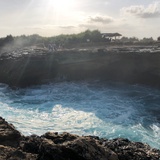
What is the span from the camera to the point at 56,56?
28734 millimetres

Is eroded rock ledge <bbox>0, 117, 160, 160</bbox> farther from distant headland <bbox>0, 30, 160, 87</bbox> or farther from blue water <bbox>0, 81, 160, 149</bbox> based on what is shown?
distant headland <bbox>0, 30, 160, 87</bbox>

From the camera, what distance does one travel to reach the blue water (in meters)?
14.6

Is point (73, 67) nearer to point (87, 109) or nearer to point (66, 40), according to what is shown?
point (87, 109)

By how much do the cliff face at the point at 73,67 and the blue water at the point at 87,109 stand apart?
1355 millimetres

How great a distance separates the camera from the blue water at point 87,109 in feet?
47.9

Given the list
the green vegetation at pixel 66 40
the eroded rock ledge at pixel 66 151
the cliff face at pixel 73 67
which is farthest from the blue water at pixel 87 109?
the green vegetation at pixel 66 40

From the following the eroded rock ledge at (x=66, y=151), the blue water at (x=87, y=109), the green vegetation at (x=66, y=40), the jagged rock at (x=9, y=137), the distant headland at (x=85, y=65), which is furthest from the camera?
the green vegetation at (x=66, y=40)

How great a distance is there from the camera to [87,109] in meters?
18.9

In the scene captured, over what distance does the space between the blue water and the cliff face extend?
135 centimetres

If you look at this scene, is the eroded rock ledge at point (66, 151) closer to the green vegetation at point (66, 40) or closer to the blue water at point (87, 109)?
the blue water at point (87, 109)

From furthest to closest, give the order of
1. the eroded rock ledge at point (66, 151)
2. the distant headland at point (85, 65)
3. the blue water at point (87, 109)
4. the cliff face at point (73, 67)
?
the cliff face at point (73, 67) → the distant headland at point (85, 65) → the blue water at point (87, 109) → the eroded rock ledge at point (66, 151)

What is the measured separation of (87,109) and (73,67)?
382 inches

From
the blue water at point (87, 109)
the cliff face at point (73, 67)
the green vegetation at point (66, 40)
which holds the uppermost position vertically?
the green vegetation at point (66, 40)

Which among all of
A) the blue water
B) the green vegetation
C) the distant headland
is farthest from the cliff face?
the green vegetation
